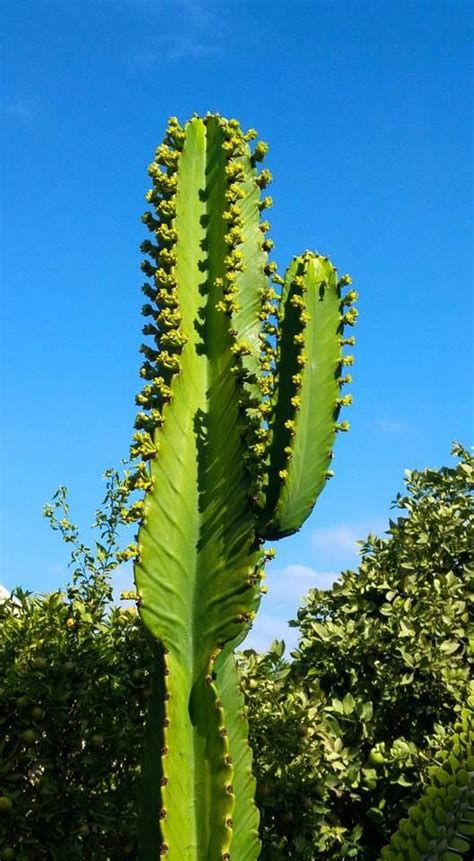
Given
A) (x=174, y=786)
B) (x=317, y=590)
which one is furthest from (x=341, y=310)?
(x=317, y=590)

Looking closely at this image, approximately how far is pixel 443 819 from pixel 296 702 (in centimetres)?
208

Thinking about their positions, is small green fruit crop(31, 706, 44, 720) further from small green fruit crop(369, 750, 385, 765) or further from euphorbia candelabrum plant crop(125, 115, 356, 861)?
small green fruit crop(369, 750, 385, 765)

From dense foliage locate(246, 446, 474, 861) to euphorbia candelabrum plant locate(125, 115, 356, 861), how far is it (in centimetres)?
153

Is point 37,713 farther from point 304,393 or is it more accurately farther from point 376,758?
point 304,393

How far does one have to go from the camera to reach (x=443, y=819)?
352 centimetres

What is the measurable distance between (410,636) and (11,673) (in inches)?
90.5

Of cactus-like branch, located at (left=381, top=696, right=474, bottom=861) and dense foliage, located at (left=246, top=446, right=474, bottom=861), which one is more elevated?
dense foliage, located at (left=246, top=446, right=474, bottom=861)

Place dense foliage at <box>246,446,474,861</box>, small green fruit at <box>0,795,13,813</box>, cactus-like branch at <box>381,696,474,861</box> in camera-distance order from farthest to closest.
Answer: dense foliage at <box>246,446,474,861</box>
small green fruit at <box>0,795,13,813</box>
cactus-like branch at <box>381,696,474,861</box>

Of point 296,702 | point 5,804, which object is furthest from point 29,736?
point 296,702

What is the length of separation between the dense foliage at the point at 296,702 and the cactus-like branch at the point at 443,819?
3.36 feet

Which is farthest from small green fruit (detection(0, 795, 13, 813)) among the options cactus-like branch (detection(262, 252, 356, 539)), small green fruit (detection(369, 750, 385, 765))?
small green fruit (detection(369, 750, 385, 765))

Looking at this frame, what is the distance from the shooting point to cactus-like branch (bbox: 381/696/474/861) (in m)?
3.49

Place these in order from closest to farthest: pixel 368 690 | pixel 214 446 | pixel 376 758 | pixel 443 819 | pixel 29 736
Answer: pixel 443 819
pixel 214 446
pixel 29 736
pixel 376 758
pixel 368 690

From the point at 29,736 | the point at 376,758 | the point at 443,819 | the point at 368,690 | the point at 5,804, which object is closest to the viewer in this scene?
the point at 443,819
